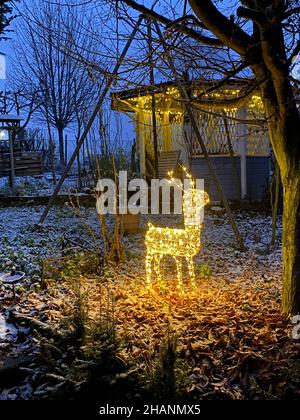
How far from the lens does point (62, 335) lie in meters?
3.01

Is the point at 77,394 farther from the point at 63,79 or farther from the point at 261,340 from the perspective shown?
the point at 63,79

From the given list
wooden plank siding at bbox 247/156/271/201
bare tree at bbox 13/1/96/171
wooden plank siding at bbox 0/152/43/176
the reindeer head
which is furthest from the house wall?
wooden plank siding at bbox 0/152/43/176

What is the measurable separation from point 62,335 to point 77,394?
1.99 feet

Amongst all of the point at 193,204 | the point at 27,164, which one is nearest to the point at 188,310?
the point at 193,204

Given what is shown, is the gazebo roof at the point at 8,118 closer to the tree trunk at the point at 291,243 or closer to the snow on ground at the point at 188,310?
the snow on ground at the point at 188,310

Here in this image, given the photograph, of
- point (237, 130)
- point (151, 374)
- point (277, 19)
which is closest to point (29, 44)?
point (237, 130)

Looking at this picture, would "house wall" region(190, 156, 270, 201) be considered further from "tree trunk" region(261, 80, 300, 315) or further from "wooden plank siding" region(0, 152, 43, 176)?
"tree trunk" region(261, 80, 300, 315)

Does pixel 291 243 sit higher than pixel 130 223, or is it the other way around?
pixel 291 243

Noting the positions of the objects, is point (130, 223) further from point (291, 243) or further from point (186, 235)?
point (291, 243)

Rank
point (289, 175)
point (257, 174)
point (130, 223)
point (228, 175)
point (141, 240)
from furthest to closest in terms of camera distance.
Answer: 1. point (257, 174)
2. point (228, 175)
3. point (130, 223)
4. point (141, 240)
5. point (289, 175)

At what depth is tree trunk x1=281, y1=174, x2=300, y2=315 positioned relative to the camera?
331 cm

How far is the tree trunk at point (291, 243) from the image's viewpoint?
10.9ft

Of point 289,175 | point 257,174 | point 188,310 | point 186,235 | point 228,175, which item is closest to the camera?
point 289,175

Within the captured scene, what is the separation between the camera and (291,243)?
3365mm
